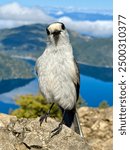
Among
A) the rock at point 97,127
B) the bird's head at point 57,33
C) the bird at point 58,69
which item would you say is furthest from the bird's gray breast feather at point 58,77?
the rock at point 97,127

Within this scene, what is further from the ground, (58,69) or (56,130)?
(58,69)

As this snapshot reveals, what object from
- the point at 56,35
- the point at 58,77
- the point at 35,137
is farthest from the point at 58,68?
the point at 35,137

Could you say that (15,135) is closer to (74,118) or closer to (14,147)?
(14,147)

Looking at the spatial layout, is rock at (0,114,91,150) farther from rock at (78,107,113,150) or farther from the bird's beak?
rock at (78,107,113,150)

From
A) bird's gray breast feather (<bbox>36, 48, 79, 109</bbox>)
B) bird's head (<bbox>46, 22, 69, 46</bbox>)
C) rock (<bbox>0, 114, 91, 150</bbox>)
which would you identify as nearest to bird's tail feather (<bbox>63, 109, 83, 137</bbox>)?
rock (<bbox>0, 114, 91, 150</bbox>)

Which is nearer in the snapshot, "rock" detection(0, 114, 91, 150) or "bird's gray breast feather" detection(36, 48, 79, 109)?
"bird's gray breast feather" detection(36, 48, 79, 109)

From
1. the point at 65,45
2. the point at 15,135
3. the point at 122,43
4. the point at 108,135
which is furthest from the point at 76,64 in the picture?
the point at 108,135

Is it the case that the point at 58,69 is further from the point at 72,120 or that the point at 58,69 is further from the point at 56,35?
the point at 72,120
